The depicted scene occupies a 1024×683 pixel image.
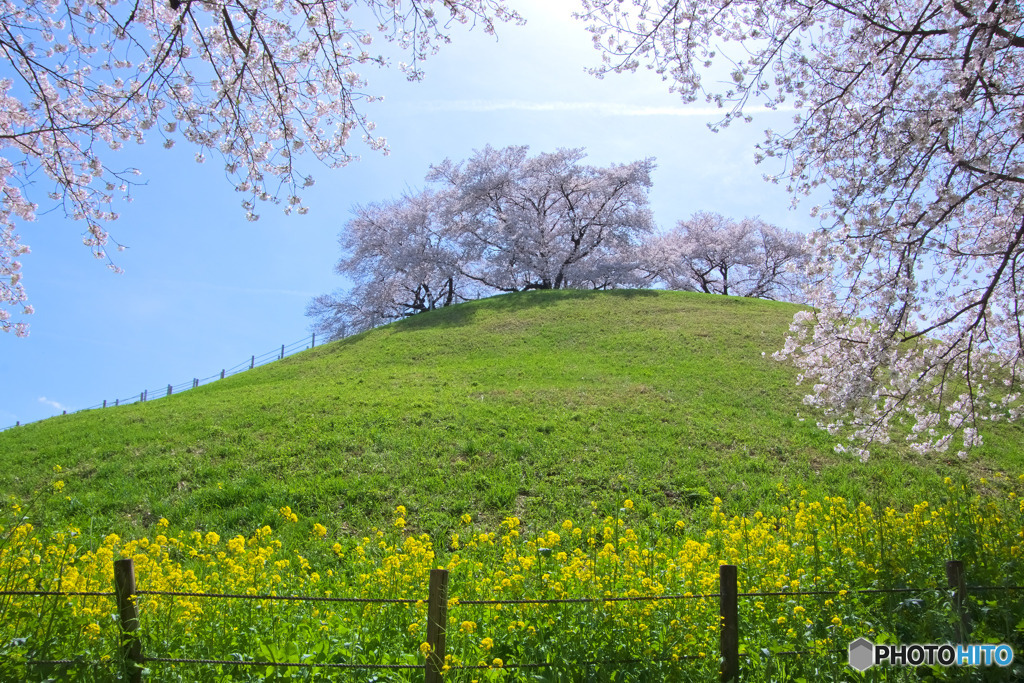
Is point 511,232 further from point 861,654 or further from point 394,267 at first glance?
point 861,654

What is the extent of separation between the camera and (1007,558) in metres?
5.21

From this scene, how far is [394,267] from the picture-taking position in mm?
38719

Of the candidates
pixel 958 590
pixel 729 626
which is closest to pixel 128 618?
pixel 729 626

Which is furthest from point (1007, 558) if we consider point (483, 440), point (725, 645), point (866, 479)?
point (483, 440)

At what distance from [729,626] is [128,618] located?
154 inches

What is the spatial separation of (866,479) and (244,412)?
14142 millimetres

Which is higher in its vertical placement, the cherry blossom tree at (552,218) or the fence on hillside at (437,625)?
the cherry blossom tree at (552,218)

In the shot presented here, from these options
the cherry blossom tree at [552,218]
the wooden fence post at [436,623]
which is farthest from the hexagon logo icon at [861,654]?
the cherry blossom tree at [552,218]

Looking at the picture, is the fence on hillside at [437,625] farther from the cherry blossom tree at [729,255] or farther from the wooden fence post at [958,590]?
the cherry blossom tree at [729,255]

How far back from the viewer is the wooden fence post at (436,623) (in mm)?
3578

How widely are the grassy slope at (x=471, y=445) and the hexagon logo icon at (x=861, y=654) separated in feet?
6.32

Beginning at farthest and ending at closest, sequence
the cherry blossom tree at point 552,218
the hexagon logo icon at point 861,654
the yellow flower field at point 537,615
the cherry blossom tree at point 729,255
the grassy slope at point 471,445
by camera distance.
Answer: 1. the cherry blossom tree at point 729,255
2. the cherry blossom tree at point 552,218
3. the grassy slope at point 471,445
4. the hexagon logo icon at point 861,654
5. the yellow flower field at point 537,615

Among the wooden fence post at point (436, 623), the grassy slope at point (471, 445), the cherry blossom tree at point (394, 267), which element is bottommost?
the wooden fence post at point (436, 623)

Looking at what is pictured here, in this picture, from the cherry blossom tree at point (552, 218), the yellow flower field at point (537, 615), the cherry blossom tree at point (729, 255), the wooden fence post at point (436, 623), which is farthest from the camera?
the cherry blossom tree at point (729, 255)
